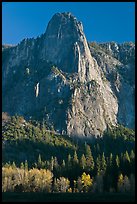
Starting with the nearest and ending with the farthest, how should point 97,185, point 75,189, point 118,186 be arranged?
point 118,186, point 97,185, point 75,189

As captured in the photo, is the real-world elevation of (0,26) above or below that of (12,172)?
above

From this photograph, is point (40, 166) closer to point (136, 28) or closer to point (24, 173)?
point (24, 173)

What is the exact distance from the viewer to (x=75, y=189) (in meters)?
131

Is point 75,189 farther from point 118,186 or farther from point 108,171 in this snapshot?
point 118,186

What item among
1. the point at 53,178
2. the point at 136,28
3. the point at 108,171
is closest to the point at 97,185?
the point at 108,171

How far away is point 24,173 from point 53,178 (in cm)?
1249

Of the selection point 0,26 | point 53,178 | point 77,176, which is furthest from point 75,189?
point 0,26

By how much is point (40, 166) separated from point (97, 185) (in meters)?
55.4

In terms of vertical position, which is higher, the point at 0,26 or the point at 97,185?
the point at 0,26

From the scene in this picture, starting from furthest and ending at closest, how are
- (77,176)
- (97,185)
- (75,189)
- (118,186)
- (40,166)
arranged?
(40,166) < (77,176) < (75,189) < (97,185) < (118,186)

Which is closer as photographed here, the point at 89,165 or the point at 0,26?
the point at 0,26

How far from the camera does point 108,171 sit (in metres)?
123

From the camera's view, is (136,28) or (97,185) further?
(97,185)

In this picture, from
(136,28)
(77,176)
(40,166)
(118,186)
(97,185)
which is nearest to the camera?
(136,28)
